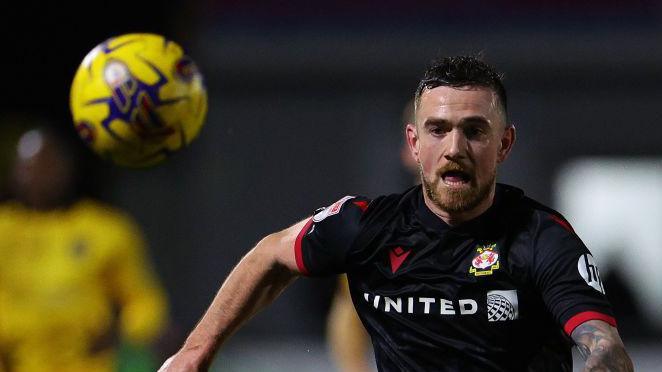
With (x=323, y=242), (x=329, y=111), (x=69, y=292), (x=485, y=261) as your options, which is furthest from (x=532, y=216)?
(x=329, y=111)

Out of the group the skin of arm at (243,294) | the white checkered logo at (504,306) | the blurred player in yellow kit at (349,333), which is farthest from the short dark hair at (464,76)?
the blurred player in yellow kit at (349,333)

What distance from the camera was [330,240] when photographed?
5.07m

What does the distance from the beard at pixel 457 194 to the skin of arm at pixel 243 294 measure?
23.9 inches

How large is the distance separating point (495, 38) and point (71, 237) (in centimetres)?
804

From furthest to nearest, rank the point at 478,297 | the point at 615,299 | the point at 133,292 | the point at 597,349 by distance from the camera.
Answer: the point at 615,299 → the point at 133,292 → the point at 478,297 → the point at 597,349

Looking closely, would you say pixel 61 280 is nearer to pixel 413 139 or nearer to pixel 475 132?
pixel 413 139

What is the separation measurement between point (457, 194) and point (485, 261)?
0.27 metres

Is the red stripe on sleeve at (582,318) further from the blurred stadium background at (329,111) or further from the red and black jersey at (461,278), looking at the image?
the blurred stadium background at (329,111)

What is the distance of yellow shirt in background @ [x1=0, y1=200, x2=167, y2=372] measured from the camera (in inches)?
336

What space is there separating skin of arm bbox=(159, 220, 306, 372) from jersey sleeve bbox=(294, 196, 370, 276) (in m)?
0.06

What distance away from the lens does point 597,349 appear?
4.23 metres

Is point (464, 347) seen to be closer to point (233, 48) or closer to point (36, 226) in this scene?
point (36, 226)

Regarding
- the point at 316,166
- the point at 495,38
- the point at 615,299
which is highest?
the point at 495,38

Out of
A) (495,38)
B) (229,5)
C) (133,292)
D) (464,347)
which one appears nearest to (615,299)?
(495,38)
